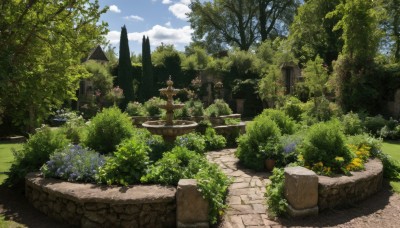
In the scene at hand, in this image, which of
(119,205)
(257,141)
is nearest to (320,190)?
(257,141)

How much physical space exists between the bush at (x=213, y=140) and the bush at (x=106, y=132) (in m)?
3.59

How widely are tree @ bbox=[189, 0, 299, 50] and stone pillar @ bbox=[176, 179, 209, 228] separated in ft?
103

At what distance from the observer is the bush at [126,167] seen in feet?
16.2

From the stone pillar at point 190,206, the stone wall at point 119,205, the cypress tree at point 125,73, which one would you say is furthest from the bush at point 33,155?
the cypress tree at point 125,73

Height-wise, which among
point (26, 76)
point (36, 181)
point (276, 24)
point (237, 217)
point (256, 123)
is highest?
point (276, 24)

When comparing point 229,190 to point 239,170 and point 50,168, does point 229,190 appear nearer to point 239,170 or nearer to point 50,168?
point 239,170

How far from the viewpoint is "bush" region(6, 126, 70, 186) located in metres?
6.02

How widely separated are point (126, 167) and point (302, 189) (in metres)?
2.70

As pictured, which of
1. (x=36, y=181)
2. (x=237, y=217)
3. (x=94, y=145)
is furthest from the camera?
(x=94, y=145)

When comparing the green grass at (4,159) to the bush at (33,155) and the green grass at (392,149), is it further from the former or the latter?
the green grass at (392,149)

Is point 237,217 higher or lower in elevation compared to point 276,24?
lower

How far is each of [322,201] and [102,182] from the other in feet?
11.2

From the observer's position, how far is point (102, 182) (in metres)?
4.96

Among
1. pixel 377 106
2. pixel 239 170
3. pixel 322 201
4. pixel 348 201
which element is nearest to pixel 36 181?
pixel 239 170
